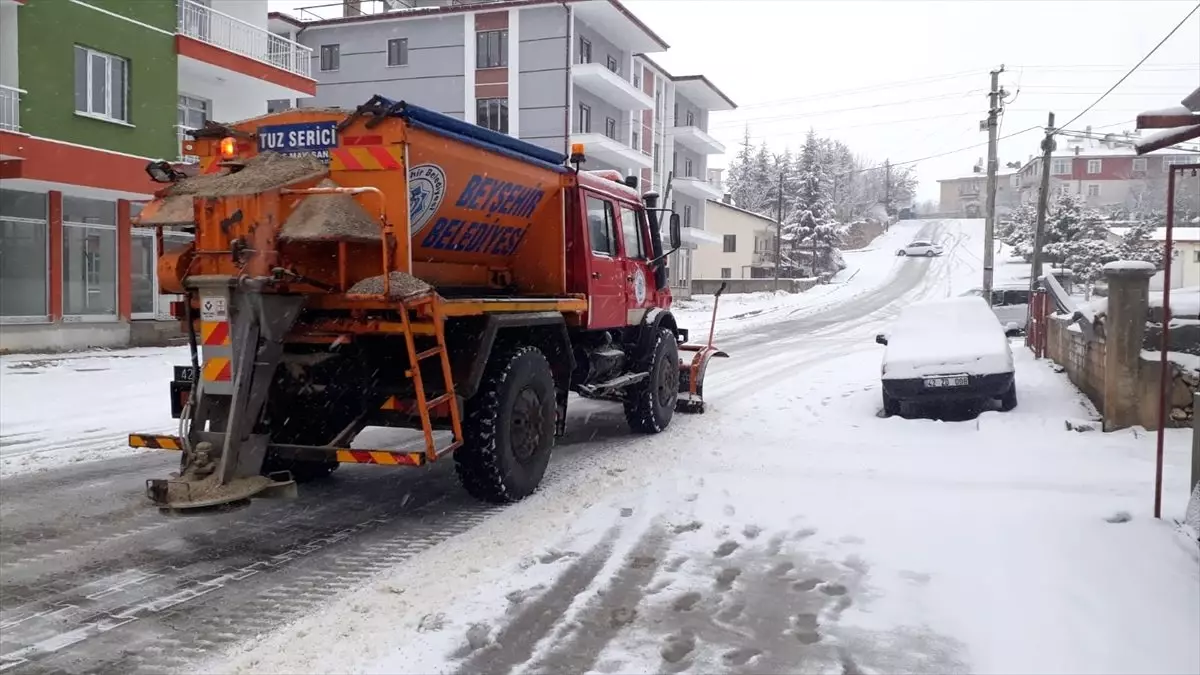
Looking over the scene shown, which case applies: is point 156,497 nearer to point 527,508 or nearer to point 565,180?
point 527,508

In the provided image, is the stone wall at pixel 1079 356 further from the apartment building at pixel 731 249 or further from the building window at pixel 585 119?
the apartment building at pixel 731 249

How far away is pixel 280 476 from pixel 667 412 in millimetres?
5213

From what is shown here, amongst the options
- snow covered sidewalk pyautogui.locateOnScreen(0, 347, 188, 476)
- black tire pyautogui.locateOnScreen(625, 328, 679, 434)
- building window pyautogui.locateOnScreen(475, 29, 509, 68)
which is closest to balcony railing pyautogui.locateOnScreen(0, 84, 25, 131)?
snow covered sidewalk pyautogui.locateOnScreen(0, 347, 188, 476)

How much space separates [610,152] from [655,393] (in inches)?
1080

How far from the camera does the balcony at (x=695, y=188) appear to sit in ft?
158

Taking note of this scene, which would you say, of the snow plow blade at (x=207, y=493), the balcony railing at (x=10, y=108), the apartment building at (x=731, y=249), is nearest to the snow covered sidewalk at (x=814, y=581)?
the snow plow blade at (x=207, y=493)

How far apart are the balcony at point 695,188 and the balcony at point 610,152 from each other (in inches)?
307

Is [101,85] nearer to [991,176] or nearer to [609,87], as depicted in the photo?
[609,87]

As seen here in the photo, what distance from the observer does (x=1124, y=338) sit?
827cm

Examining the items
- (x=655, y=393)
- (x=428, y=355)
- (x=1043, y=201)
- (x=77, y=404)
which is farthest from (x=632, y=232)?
(x=1043, y=201)

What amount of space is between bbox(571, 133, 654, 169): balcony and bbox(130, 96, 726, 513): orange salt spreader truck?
82.9 feet

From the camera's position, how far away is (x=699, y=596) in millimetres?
4699

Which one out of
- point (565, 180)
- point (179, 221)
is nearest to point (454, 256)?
point (565, 180)

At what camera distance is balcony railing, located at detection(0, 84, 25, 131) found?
51.9 feet
